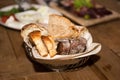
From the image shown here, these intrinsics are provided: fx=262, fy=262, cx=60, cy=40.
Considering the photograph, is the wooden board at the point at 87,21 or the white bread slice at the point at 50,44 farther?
the wooden board at the point at 87,21

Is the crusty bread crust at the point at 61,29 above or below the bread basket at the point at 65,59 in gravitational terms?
above

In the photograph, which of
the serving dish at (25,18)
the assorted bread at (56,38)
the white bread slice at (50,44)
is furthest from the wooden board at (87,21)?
the white bread slice at (50,44)

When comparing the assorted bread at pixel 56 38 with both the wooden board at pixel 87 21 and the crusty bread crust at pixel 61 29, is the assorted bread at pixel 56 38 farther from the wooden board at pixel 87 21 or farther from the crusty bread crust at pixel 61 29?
the wooden board at pixel 87 21

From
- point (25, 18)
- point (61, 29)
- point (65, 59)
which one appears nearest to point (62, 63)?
point (65, 59)

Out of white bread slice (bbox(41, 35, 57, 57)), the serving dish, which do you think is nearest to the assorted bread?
white bread slice (bbox(41, 35, 57, 57))

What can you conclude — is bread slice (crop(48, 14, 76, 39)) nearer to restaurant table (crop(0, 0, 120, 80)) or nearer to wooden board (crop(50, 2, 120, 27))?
restaurant table (crop(0, 0, 120, 80))

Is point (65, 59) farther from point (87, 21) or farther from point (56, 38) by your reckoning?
point (87, 21)

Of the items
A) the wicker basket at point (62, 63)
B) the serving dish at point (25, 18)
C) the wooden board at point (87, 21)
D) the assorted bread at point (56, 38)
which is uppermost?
the assorted bread at point (56, 38)
